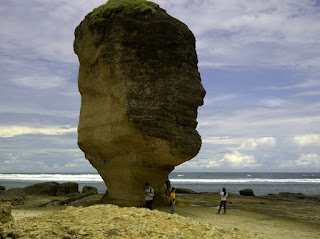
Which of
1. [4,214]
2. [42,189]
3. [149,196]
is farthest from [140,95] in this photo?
[42,189]

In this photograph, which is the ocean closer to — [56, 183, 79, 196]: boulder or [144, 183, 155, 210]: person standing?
[56, 183, 79, 196]: boulder

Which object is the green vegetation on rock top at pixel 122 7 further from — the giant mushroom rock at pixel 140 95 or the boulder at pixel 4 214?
the boulder at pixel 4 214

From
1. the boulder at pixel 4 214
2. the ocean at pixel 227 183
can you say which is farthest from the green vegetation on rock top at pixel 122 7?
the ocean at pixel 227 183

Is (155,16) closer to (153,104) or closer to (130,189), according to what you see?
(153,104)

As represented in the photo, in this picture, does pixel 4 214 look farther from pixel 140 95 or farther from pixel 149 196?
pixel 140 95

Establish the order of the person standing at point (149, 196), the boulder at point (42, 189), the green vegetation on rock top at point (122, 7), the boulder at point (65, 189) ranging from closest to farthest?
the person standing at point (149, 196), the green vegetation on rock top at point (122, 7), the boulder at point (42, 189), the boulder at point (65, 189)

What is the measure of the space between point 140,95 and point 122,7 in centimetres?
481

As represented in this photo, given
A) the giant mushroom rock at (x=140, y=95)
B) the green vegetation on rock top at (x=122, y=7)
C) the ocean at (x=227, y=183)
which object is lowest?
the ocean at (x=227, y=183)

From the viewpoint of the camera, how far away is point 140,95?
17641 mm

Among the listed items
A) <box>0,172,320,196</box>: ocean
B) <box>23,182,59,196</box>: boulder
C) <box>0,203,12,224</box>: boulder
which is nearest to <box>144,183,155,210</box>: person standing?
<box>0,203,12,224</box>: boulder

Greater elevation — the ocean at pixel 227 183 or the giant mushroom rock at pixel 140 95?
the giant mushroom rock at pixel 140 95

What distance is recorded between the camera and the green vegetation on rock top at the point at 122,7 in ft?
61.9

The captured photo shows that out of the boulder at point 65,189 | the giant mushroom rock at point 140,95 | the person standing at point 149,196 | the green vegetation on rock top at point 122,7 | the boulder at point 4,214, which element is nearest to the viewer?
the boulder at point 4,214

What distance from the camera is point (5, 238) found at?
9.13 meters
